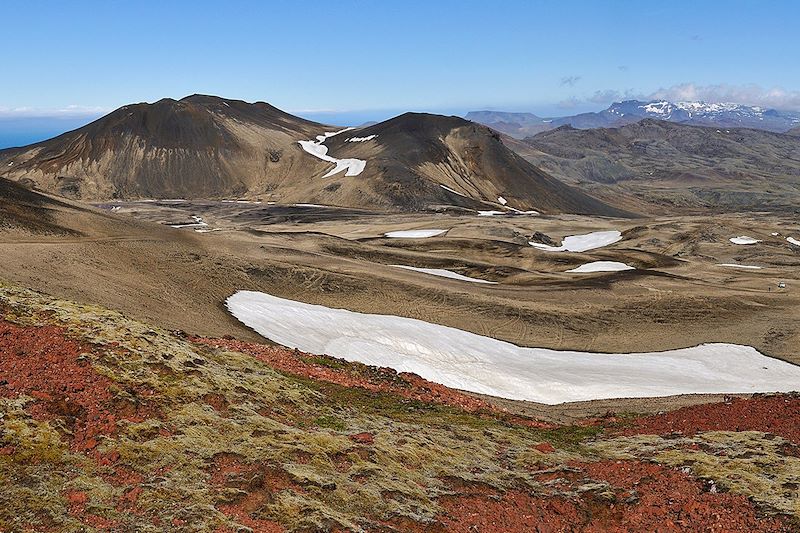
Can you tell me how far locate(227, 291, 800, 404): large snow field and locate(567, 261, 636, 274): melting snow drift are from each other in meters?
33.6

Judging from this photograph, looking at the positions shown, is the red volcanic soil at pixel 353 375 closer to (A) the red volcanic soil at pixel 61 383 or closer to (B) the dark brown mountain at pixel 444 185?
(A) the red volcanic soil at pixel 61 383

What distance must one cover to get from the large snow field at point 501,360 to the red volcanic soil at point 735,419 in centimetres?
1036

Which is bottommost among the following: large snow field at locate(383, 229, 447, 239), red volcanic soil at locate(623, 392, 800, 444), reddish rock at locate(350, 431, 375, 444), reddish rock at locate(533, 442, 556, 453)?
red volcanic soil at locate(623, 392, 800, 444)

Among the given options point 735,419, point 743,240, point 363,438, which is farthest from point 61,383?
point 743,240

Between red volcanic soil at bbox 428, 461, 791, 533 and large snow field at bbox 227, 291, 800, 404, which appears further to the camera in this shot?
large snow field at bbox 227, 291, 800, 404

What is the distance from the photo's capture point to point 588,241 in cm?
12062

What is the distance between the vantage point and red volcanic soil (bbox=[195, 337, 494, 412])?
2507 centimetres

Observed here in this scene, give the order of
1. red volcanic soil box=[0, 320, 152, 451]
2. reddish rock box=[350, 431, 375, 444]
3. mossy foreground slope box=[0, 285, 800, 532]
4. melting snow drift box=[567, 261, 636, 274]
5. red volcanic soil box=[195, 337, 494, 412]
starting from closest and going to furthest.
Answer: mossy foreground slope box=[0, 285, 800, 532] → red volcanic soil box=[0, 320, 152, 451] → reddish rock box=[350, 431, 375, 444] → red volcanic soil box=[195, 337, 494, 412] → melting snow drift box=[567, 261, 636, 274]

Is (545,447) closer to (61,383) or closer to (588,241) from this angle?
(61,383)

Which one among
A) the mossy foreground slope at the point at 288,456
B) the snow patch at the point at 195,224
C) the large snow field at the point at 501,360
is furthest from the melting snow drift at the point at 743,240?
the snow patch at the point at 195,224

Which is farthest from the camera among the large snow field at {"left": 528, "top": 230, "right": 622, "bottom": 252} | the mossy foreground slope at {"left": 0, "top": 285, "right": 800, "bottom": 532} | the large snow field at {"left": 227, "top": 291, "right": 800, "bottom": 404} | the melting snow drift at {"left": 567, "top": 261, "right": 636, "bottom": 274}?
the large snow field at {"left": 528, "top": 230, "right": 622, "bottom": 252}

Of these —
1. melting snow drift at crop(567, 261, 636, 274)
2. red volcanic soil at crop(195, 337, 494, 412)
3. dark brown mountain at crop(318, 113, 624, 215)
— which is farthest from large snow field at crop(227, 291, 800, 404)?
dark brown mountain at crop(318, 113, 624, 215)

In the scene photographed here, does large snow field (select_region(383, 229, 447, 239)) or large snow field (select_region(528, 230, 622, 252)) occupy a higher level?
large snow field (select_region(383, 229, 447, 239))

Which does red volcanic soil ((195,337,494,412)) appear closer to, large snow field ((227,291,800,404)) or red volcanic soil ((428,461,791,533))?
large snow field ((227,291,800,404))
